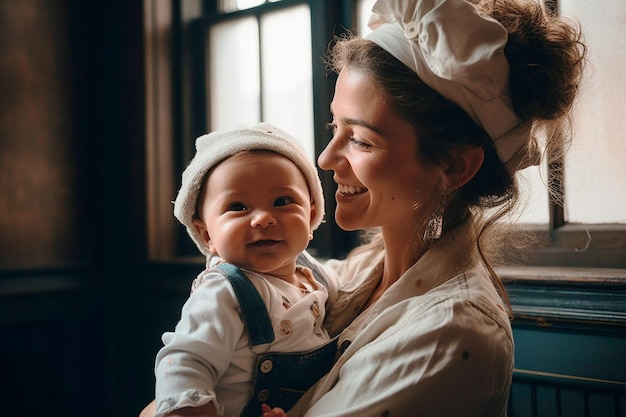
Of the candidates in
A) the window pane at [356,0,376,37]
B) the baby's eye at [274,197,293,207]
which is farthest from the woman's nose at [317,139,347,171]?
the window pane at [356,0,376,37]

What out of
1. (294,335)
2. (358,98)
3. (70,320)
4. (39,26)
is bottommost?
(70,320)

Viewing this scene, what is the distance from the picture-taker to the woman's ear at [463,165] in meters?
1.22

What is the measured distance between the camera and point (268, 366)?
115 cm

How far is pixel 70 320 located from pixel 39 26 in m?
1.35

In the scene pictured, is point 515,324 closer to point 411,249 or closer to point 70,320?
point 411,249

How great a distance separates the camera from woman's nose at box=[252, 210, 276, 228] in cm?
122

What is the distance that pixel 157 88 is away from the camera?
115 inches

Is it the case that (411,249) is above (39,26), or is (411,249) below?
below

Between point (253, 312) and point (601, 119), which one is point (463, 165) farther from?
point (601, 119)

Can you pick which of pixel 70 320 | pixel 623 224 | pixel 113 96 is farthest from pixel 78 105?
pixel 623 224

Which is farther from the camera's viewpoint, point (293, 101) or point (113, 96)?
point (113, 96)

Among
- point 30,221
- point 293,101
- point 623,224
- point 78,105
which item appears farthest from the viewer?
point 78,105

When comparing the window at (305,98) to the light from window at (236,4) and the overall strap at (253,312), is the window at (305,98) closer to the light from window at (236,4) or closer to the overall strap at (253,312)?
the light from window at (236,4)

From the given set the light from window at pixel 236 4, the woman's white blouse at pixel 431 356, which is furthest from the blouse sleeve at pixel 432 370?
the light from window at pixel 236 4
